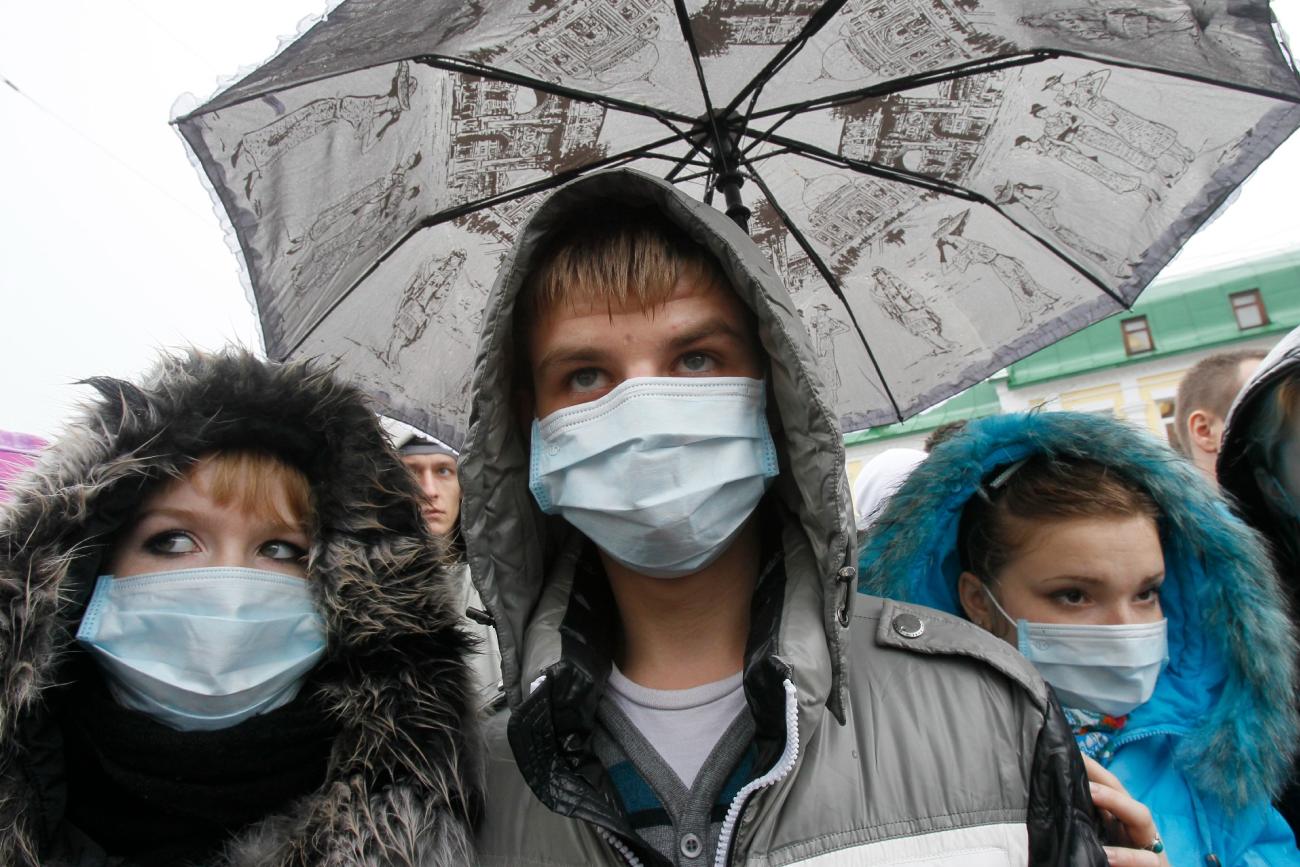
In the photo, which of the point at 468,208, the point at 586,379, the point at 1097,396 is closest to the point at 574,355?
the point at 586,379

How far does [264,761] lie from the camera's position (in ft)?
4.77

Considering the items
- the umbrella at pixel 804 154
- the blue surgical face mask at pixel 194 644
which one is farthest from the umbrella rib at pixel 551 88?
the blue surgical face mask at pixel 194 644

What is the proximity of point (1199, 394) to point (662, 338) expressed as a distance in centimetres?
393

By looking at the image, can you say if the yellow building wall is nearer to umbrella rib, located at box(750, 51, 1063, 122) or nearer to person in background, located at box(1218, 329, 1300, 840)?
person in background, located at box(1218, 329, 1300, 840)

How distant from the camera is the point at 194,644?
1.44m

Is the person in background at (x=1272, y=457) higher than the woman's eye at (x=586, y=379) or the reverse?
the reverse

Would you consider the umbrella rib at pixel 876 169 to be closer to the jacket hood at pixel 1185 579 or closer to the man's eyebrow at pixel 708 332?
the jacket hood at pixel 1185 579

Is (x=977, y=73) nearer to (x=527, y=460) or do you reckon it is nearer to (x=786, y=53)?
(x=786, y=53)

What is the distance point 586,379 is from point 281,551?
750mm

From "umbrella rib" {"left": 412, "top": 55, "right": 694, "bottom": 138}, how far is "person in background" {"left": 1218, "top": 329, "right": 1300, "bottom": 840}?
190cm

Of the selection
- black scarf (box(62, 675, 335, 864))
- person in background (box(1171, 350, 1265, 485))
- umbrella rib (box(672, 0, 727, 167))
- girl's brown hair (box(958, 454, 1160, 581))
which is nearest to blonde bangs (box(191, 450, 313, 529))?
black scarf (box(62, 675, 335, 864))

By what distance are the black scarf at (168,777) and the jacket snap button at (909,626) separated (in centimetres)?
113

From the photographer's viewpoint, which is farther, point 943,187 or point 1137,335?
point 1137,335

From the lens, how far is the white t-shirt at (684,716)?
1331 mm
